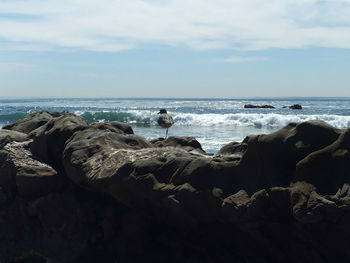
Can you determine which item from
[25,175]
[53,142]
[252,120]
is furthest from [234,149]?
[252,120]

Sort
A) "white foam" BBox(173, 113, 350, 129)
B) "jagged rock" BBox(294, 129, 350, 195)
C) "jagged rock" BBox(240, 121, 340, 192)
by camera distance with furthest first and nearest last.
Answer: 1. "white foam" BBox(173, 113, 350, 129)
2. "jagged rock" BBox(240, 121, 340, 192)
3. "jagged rock" BBox(294, 129, 350, 195)

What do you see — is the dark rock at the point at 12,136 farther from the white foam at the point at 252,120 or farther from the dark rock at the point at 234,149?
the white foam at the point at 252,120

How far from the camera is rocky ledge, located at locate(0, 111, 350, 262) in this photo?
617 cm

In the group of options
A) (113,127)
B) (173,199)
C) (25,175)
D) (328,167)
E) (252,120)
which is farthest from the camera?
(252,120)

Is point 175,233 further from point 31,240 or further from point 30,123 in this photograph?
point 30,123

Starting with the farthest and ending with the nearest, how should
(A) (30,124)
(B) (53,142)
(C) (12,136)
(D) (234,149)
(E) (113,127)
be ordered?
(A) (30,124) → (C) (12,136) → (E) (113,127) → (B) (53,142) → (D) (234,149)

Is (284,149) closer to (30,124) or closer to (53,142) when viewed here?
(53,142)

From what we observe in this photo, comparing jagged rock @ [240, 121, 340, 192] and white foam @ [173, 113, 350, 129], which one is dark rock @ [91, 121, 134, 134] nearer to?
jagged rock @ [240, 121, 340, 192]

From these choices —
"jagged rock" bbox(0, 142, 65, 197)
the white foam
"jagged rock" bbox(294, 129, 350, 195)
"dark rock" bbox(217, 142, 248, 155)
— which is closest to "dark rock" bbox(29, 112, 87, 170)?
"jagged rock" bbox(0, 142, 65, 197)

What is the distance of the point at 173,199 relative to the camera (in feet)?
22.6

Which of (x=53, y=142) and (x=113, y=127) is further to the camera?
(x=113, y=127)

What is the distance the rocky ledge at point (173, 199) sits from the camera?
20.2ft

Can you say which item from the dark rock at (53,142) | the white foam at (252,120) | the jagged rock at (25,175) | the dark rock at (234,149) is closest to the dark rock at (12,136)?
the jagged rock at (25,175)

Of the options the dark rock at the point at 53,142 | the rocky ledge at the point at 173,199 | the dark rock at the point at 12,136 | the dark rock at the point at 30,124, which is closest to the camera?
the rocky ledge at the point at 173,199
